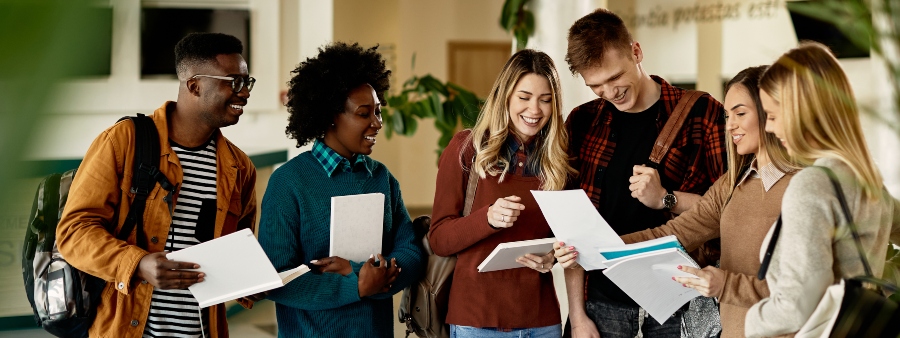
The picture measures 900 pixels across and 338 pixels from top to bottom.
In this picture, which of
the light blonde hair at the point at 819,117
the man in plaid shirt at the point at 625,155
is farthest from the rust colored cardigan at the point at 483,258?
the light blonde hair at the point at 819,117

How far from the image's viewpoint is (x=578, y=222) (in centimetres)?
213

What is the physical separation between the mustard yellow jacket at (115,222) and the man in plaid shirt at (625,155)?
106 centimetres

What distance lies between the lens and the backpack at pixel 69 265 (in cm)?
201

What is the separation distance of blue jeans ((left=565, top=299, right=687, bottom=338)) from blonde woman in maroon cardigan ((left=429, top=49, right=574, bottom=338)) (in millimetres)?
139

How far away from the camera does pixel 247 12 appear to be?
7.89 meters

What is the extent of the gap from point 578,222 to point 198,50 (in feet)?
3.79

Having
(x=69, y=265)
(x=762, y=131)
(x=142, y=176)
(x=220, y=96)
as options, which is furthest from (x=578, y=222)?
(x=69, y=265)

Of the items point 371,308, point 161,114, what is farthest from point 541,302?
point 161,114

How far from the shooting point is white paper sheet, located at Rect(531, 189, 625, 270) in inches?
82.7

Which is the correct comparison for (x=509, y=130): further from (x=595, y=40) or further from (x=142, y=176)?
(x=142, y=176)

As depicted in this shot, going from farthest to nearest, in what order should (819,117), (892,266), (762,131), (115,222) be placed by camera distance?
(115,222) < (762,131) < (819,117) < (892,266)

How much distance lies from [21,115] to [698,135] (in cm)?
228

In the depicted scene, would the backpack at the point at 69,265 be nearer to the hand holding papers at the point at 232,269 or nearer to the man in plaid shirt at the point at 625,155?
the hand holding papers at the point at 232,269

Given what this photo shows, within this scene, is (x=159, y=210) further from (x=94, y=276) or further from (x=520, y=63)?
(x=520, y=63)
